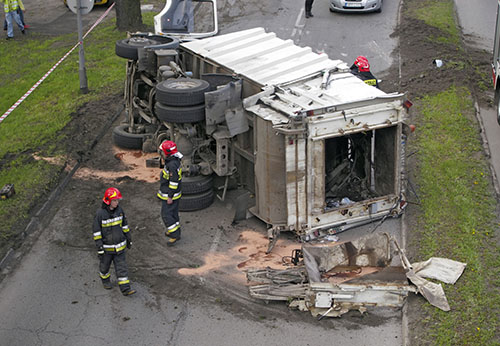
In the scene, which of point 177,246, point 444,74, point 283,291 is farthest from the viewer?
point 444,74

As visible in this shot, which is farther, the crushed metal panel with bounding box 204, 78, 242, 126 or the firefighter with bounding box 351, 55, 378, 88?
the firefighter with bounding box 351, 55, 378, 88

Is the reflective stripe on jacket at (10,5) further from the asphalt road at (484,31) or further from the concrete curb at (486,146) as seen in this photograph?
the concrete curb at (486,146)

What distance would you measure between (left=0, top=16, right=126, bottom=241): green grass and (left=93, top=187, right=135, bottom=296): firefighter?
7.35 feet

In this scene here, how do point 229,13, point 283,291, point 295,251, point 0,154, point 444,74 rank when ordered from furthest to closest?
1. point 229,13
2. point 444,74
3. point 0,154
4. point 295,251
5. point 283,291

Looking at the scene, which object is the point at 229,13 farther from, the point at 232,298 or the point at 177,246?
the point at 232,298

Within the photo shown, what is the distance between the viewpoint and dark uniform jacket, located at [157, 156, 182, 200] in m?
10.5

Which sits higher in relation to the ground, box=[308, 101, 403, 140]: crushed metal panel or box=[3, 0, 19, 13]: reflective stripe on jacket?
box=[3, 0, 19, 13]: reflective stripe on jacket

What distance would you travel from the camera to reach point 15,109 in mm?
16328

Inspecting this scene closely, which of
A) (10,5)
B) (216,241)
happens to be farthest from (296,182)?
(10,5)

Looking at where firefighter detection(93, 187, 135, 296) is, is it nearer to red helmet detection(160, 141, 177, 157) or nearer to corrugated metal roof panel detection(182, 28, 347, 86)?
red helmet detection(160, 141, 177, 157)

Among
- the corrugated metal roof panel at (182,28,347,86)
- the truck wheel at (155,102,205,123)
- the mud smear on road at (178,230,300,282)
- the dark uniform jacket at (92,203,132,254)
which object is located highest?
the corrugated metal roof panel at (182,28,347,86)

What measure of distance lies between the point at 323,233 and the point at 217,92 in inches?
103

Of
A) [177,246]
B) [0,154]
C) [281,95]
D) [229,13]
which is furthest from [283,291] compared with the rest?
[229,13]

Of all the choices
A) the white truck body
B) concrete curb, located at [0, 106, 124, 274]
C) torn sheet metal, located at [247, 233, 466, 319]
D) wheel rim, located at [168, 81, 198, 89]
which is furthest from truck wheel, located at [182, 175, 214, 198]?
torn sheet metal, located at [247, 233, 466, 319]
